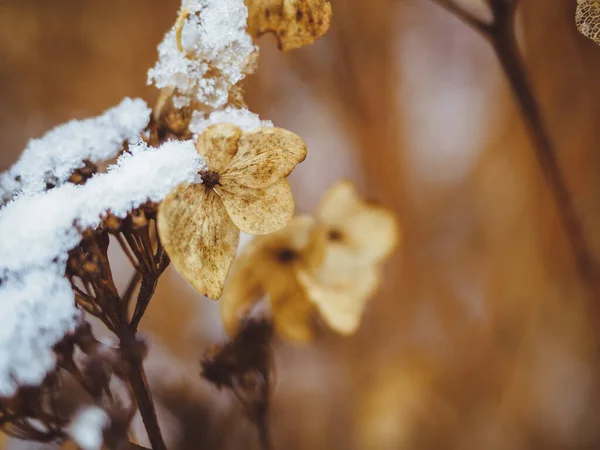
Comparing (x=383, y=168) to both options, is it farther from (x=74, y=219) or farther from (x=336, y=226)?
(x=74, y=219)

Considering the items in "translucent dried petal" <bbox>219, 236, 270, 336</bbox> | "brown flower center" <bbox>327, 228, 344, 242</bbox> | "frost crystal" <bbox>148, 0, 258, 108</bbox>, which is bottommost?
"translucent dried petal" <bbox>219, 236, 270, 336</bbox>

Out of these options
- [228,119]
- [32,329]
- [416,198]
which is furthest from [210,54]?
[416,198]

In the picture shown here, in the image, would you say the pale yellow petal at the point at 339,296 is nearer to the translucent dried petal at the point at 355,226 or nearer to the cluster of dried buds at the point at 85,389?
the translucent dried petal at the point at 355,226

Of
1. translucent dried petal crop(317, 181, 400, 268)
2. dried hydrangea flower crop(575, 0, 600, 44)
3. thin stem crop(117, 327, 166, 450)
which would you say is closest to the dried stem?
dried hydrangea flower crop(575, 0, 600, 44)

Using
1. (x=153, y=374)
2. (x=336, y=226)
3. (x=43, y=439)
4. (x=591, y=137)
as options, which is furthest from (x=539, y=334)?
(x=43, y=439)

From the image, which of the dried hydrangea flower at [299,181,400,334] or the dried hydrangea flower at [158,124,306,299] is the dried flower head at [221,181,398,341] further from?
the dried hydrangea flower at [158,124,306,299]

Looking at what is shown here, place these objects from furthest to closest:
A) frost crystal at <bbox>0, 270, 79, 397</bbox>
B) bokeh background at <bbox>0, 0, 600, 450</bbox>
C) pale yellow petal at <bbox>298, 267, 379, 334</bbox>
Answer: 1. bokeh background at <bbox>0, 0, 600, 450</bbox>
2. pale yellow petal at <bbox>298, 267, 379, 334</bbox>
3. frost crystal at <bbox>0, 270, 79, 397</bbox>
